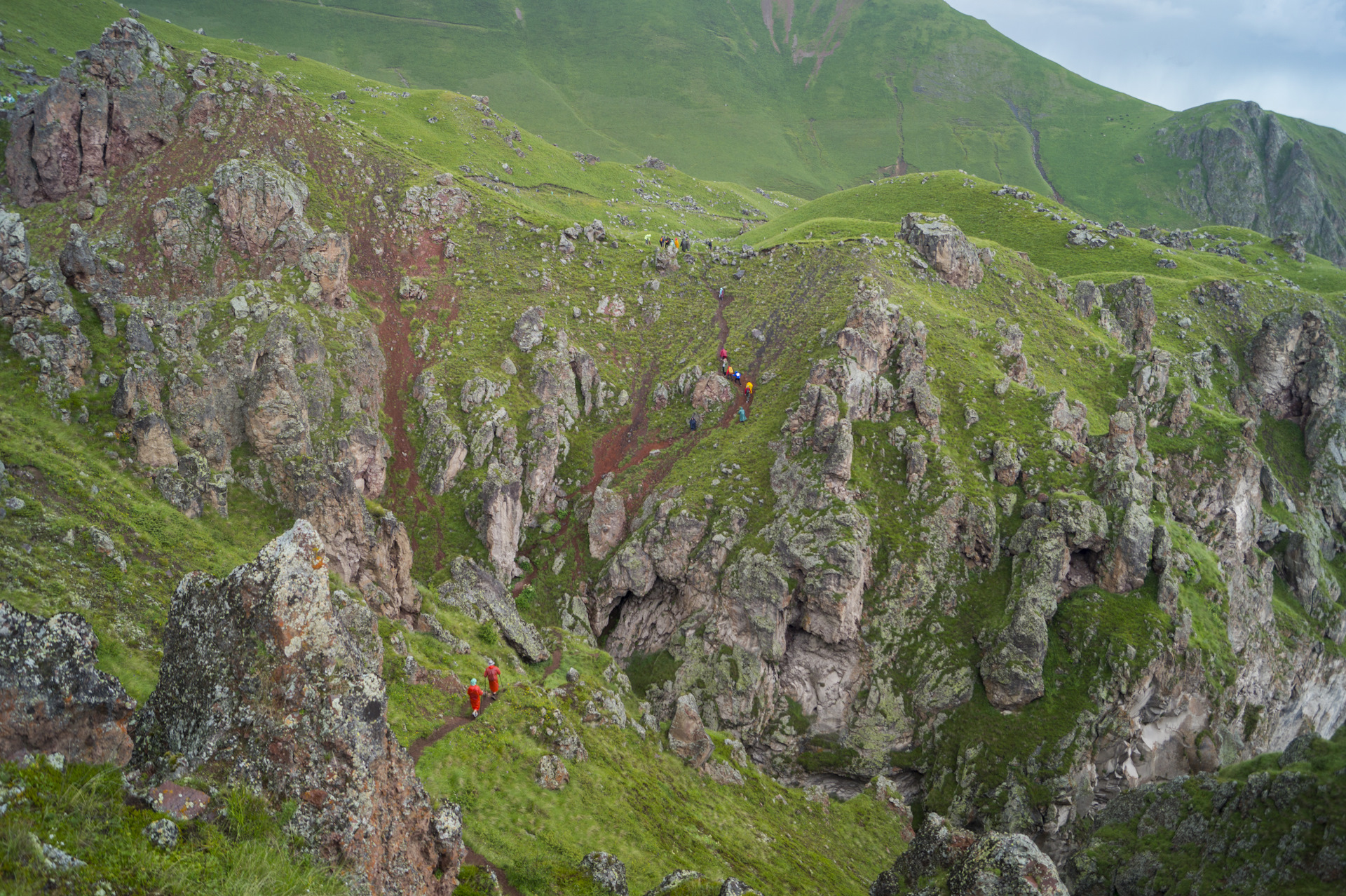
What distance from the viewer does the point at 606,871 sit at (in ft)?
91.9

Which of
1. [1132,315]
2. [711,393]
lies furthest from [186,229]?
[1132,315]

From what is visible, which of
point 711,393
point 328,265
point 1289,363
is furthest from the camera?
point 1289,363

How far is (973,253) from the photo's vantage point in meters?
104

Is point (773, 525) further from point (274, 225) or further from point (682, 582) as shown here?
point (274, 225)

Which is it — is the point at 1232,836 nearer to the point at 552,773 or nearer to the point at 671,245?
the point at 552,773

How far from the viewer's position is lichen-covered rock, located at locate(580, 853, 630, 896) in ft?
90.4

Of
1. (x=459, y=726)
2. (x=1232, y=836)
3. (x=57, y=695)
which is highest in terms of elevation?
(x=57, y=695)

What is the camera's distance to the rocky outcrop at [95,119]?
68.1 metres

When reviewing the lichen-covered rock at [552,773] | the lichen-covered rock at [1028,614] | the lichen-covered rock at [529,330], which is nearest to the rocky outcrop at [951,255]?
the lichen-covered rock at [1028,614]

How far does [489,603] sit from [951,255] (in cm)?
8466

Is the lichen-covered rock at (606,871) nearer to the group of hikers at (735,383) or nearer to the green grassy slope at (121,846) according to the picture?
the green grassy slope at (121,846)

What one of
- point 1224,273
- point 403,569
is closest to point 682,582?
point 403,569

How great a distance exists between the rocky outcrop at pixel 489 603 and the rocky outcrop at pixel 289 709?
3902 cm

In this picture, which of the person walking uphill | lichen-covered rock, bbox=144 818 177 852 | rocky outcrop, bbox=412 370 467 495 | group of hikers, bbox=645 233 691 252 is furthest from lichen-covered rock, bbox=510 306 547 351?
lichen-covered rock, bbox=144 818 177 852
